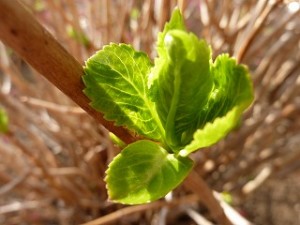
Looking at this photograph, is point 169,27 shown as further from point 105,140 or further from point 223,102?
point 105,140

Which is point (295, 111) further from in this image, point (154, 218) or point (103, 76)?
point (103, 76)

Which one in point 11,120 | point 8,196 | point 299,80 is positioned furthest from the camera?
point 8,196

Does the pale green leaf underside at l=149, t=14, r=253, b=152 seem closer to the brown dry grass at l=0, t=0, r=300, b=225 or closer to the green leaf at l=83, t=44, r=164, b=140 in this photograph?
the green leaf at l=83, t=44, r=164, b=140

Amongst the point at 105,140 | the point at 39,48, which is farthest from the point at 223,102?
the point at 105,140

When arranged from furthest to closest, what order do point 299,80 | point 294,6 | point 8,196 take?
point 8,196 → point 299,80 → point 294,6

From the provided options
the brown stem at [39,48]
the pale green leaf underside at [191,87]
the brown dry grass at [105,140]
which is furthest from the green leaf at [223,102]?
the brown dry grass at [105,140]

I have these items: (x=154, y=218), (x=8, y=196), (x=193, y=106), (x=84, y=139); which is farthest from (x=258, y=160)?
(x=193, y=106)

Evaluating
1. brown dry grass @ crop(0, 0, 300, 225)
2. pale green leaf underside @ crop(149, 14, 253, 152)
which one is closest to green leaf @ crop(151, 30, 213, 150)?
pale green leaf underside @ crop(149, 14, 253, 152)

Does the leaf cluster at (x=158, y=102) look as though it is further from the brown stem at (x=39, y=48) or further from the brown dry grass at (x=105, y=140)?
the brown dry grass at (x=105, y=140)
